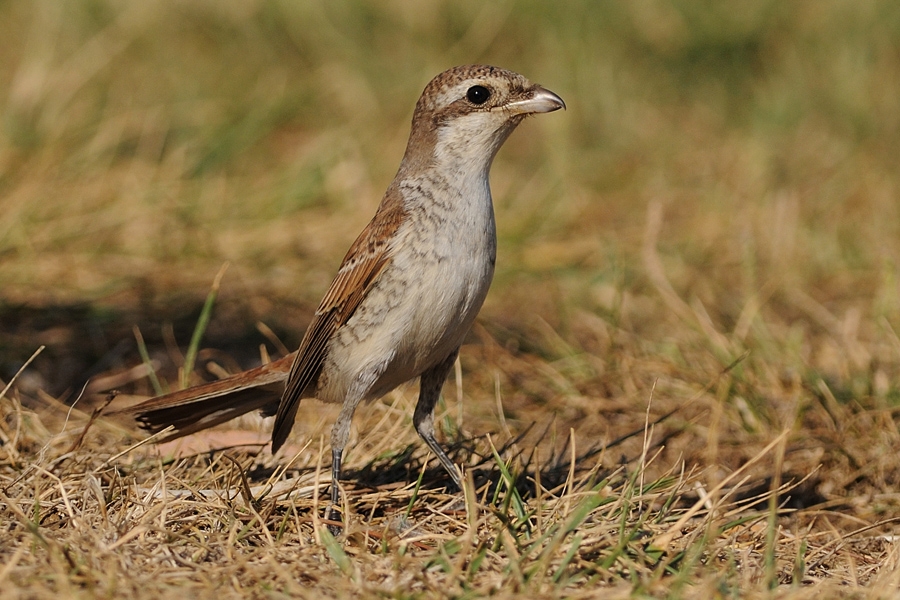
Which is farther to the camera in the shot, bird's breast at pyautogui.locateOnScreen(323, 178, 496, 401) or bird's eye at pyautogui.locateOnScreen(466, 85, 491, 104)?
bird's eye at pyautogui.locateOnScreen(466, 85, 491, 104)

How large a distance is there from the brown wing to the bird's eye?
0.45m

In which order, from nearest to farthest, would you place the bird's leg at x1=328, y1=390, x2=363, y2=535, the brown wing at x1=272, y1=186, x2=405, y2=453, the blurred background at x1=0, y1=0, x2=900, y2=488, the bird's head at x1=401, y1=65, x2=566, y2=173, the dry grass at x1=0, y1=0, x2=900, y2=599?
the dry grass at x1=0, y1=0, x2=900, y2=599, the bird's leg at x1=328, y1=390, x2=363, y2=535, the brown wing at x1=272, y1=186, x2=405, y2=453, the bird's head at x1=401, y1=65, x2=566, y2=173, the blurred background at x1=0, y1=0, x2=900, y2=488

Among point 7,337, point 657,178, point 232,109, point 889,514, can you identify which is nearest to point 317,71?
point 232,109

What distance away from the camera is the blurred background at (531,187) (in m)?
5.59

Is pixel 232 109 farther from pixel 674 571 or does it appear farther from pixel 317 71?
pixel 674 571

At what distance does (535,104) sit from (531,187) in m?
4.12

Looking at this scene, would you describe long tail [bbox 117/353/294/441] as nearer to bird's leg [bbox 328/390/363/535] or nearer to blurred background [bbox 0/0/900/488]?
bird's leg [bbox 328/390/363/535]

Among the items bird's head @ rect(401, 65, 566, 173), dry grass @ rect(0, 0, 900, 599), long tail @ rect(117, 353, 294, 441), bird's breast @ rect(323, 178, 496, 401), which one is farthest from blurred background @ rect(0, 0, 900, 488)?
bird's head @ rect(401, 65, 566, 173)

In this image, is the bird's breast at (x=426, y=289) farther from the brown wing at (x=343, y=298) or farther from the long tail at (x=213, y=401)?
the long tail at (x=213, y=401)

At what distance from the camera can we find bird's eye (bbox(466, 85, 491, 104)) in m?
4.20

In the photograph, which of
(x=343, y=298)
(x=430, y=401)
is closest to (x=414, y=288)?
(x=343, y=298)

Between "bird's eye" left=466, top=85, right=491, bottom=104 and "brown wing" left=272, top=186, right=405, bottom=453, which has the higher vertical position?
"bird's eye" left=466, top=85, right=491, bottom=104

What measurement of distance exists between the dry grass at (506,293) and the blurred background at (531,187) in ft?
0.08

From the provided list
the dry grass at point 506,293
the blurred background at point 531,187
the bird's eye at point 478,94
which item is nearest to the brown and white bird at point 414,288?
the bird's eye at point 478,94
